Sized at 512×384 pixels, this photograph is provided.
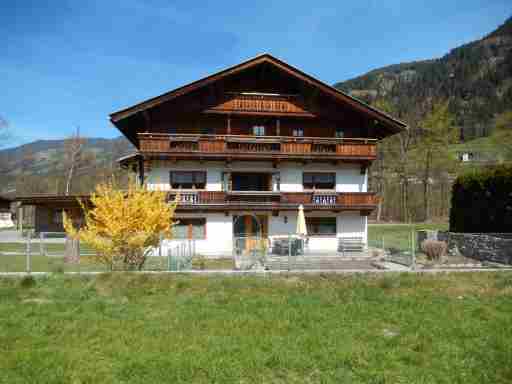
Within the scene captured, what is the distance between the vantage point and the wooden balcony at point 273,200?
70.6 feet

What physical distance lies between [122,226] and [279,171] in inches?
483

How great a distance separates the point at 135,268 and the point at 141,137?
31.7 ft

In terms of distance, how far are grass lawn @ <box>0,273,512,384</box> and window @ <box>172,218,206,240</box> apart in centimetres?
982

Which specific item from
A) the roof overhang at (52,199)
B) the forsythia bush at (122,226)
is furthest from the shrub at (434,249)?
the roof overhang at (52,199)

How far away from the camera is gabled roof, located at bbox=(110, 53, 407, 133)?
2136 centimetres

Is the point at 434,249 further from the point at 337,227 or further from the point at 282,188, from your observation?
the point at 282,188

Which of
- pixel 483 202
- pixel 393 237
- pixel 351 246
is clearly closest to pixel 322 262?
pixel 351 246

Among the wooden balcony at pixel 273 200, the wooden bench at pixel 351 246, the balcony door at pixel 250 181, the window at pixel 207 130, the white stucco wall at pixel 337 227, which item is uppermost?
the window at pixel 207 130

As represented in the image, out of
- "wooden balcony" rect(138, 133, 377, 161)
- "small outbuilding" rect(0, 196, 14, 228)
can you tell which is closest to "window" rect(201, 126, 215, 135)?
"wooden balcony" rect(138, 133, 377, 161)

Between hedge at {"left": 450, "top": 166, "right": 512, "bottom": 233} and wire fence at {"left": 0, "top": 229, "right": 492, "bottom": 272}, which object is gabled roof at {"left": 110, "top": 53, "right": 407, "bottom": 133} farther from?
wire fence at {"left": 0, "top": 229, "right": 492, "bottom": 272}

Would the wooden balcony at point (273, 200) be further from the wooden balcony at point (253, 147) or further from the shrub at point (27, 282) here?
the shrub at point (27, 282)

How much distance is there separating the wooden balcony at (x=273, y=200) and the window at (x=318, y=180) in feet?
3.86

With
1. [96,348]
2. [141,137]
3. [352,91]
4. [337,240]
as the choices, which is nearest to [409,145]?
[337,240]

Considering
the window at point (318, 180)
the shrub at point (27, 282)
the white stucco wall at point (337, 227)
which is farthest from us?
the window at point (318, 180)
